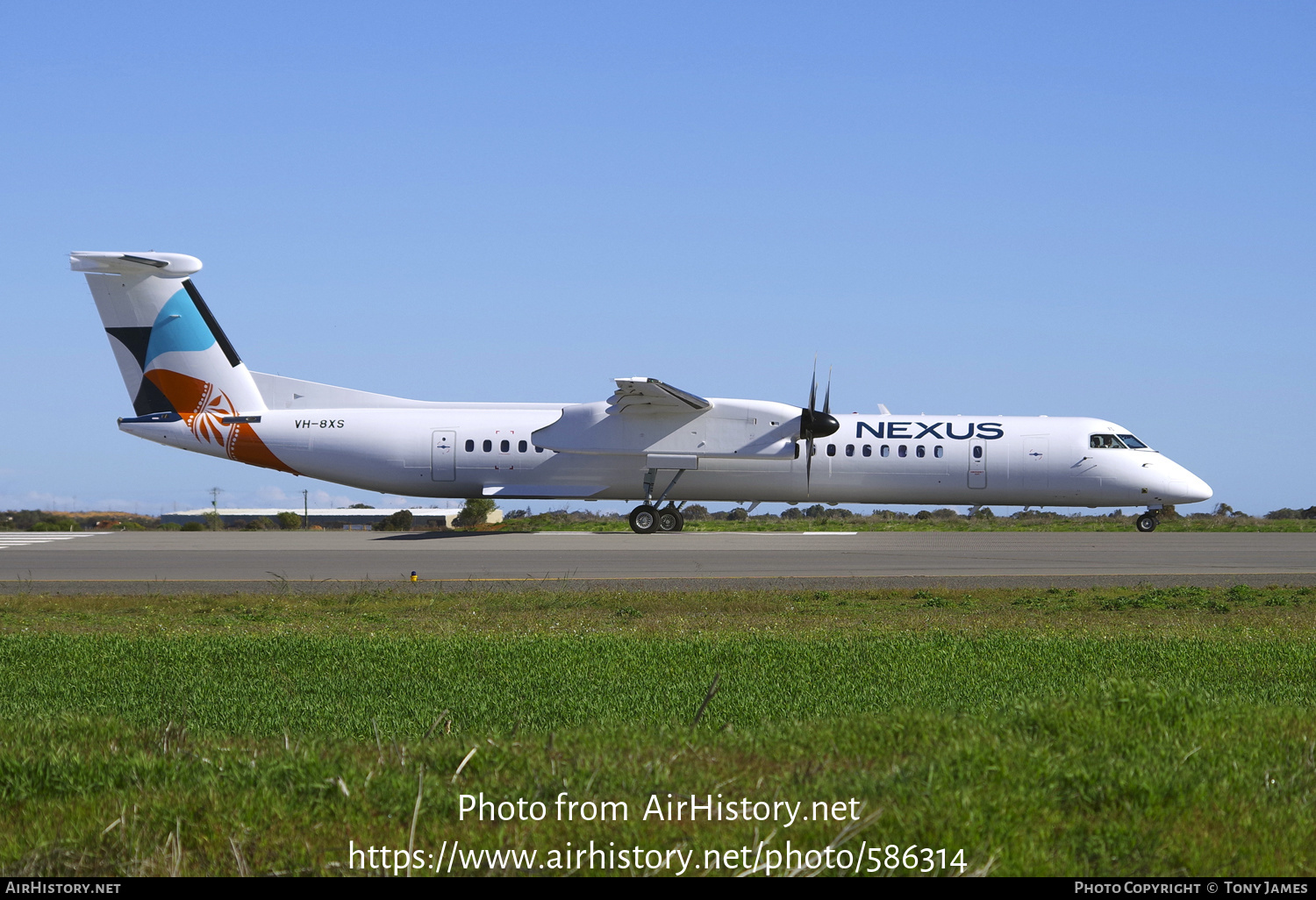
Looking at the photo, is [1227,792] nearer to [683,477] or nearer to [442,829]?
[442,829]

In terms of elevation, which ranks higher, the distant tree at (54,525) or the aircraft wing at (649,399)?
the aircraft wing at (649,399)

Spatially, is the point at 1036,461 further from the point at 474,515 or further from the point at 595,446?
the point at 474,515

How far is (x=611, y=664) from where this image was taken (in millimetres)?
7895

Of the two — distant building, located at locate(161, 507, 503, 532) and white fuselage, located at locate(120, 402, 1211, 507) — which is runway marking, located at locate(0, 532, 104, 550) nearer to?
white fuselage, located at locate(120, 402, 1211, 507)

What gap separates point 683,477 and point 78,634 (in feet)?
74.1

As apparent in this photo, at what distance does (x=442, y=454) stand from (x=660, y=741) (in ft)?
90.4

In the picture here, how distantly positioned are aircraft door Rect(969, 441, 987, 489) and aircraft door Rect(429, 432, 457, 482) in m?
15.9

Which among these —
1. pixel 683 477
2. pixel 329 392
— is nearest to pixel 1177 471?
pixel 683 477

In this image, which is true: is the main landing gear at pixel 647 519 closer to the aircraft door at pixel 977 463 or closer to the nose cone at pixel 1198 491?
the aircraft door at pixel 977 463

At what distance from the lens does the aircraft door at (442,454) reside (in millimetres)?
31672

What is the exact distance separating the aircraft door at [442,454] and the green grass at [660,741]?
21.7m

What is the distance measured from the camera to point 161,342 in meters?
31.6

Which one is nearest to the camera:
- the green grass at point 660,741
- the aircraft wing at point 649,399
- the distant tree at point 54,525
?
the green grass at point 660,741

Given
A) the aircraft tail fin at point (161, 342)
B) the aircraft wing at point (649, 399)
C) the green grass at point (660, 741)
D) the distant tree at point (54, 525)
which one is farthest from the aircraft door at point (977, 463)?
the distant tree at point (54, 525)
